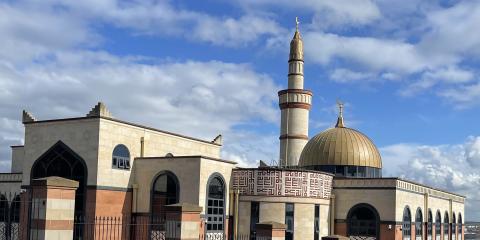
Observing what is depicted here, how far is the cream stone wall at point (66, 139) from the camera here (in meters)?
28.0

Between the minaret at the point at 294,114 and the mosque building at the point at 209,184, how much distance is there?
7.90 metres

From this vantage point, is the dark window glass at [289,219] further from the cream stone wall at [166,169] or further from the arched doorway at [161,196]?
the arched doorway at [161,196]

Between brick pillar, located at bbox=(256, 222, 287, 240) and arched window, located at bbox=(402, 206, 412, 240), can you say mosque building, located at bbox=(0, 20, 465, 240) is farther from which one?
brick pillar, located at bbox=(256, 222, 287, 240)

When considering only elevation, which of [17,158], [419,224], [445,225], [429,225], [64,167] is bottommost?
[445,225]

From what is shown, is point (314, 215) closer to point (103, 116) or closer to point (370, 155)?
point (370, 155)

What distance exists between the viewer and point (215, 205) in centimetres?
2995

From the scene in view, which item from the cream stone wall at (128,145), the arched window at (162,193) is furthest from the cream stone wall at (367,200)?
the arched window at (162,193)

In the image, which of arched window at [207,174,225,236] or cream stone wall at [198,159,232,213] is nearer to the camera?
cream stone wall at [198,159,232,213]

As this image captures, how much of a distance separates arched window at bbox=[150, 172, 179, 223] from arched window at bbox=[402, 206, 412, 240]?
13965 mm

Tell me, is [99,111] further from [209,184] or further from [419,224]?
[419,224]

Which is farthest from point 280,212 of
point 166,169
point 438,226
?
point 438,226

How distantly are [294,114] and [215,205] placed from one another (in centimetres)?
1830

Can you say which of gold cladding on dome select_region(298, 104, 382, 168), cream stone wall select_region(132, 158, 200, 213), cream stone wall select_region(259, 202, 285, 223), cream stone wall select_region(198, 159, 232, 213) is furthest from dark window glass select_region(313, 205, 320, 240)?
cream stone wall select_region(132, 158, 200, 213)

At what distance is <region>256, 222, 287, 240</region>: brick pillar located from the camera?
71.7 feet
